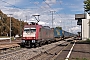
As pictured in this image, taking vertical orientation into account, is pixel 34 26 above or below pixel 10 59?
above

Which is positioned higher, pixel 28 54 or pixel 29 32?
pixel 29 32

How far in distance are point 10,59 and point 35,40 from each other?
12.4 meters

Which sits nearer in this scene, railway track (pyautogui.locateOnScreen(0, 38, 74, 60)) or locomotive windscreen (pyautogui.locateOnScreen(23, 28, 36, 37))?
railway track (pyautogui.locateOnScreen(0, 38, 74, 60))

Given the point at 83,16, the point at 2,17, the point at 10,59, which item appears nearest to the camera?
the point at 10,59

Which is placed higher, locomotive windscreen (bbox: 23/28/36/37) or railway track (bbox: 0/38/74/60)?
locomotive windscreen (bbox: 23/28/36/37)

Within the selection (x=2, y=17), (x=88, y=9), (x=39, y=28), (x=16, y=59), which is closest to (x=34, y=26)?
(x=39, y=28)

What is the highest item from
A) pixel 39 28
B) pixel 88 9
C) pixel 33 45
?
pixel 88 9

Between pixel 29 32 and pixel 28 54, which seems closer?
pixel 28 54

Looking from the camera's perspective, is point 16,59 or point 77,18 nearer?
point 16,59

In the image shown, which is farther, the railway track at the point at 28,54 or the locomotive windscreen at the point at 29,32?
the locomotive windscreen at the point at 29,32

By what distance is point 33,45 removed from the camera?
95.7 feet

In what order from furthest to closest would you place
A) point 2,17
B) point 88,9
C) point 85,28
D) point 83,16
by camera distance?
point 2,17 < point 83,16 < point 85,28 < point 88,9

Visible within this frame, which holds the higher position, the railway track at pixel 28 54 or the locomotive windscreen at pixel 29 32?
the locomotive windscreen at pixel 29 32

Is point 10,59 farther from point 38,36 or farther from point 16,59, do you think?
point 38,36
